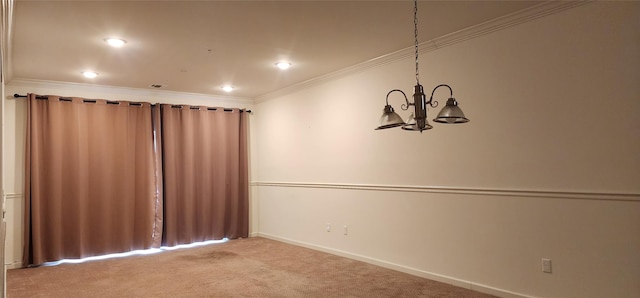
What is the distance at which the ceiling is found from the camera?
336cm

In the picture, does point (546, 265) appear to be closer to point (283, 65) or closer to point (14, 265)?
point (283, 65)

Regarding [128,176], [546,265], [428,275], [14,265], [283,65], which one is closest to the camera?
[546,265]

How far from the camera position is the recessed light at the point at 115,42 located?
4.03 metres

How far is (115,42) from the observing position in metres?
4.11

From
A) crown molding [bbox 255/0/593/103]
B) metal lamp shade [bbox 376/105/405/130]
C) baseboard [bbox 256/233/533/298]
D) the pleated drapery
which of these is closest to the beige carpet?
baseboard [bbox 256/233/533/298]

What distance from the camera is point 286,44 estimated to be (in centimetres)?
432

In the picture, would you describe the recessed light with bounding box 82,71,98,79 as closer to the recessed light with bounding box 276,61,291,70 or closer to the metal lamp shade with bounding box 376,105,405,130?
the recessed light with bounding box 276,61,291,70

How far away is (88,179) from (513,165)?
5.54 m

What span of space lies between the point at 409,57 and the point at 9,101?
5256mm

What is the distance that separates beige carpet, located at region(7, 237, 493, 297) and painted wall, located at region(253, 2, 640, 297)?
43 centimetres

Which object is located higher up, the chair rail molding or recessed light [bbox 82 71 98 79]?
recessed light [bbox 82 71 98 79]

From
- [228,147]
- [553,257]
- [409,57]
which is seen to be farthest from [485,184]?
[228,147]

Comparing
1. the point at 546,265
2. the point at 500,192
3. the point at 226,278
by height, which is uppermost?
the point at 500,192

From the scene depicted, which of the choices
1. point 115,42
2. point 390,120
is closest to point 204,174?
point 115,42
